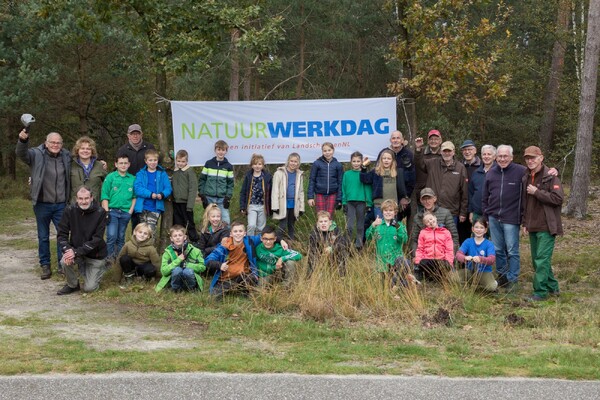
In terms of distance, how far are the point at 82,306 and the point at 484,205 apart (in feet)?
17.1

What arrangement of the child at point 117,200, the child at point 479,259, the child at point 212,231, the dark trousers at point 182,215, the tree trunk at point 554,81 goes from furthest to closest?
the tree trunk at point 554,81, the dark trousers at point 182,215, the child at point 117,200, the child at point 212,231, the child at point 479,259

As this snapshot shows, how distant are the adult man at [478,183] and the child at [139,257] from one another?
4287 mm

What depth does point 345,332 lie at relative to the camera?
7645 mm

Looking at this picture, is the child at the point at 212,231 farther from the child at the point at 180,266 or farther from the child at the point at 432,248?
the child at the point at 432,248

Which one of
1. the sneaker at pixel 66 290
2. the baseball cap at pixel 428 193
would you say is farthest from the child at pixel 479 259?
the sneaker at pixel 66 290

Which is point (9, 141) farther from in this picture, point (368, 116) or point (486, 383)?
point (486, 383)

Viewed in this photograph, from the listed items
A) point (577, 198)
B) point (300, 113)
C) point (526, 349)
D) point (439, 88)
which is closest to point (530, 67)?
point (577, 198)

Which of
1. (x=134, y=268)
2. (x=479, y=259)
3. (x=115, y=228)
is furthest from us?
(x=115, y=228)

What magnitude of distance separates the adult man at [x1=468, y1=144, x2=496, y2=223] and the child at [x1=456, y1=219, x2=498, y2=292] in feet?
2.23

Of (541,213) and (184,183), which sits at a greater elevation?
(184,183)

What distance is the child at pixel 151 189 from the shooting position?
10.7 meters

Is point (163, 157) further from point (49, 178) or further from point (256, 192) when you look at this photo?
point (49, 178)

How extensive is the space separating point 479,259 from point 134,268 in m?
4.41

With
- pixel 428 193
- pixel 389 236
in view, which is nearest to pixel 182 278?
pixel 389 236
